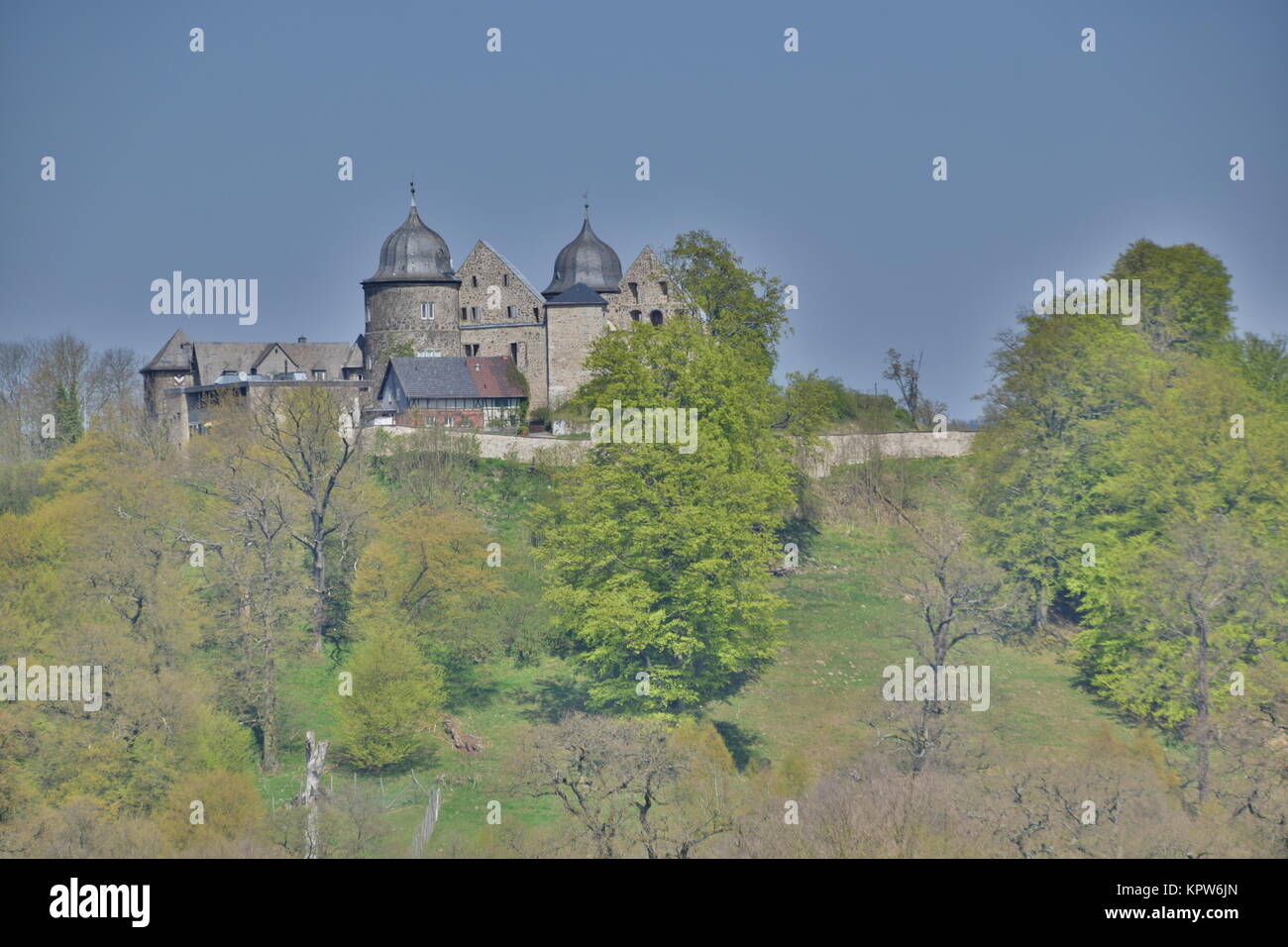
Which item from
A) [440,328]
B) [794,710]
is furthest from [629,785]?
[440,328]

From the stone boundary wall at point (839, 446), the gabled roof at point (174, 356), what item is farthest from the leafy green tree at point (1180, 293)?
the gabled roof at point (174, 356)

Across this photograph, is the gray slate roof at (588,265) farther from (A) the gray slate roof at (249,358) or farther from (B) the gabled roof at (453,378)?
(A) the gray slate roof at (249,358)

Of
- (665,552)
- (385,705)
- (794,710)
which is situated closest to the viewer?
(385,705)

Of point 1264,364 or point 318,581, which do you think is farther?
point 1264,364

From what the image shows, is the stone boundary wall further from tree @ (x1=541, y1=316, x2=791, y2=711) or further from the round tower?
the round tower

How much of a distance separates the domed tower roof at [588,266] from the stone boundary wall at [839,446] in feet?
63.3

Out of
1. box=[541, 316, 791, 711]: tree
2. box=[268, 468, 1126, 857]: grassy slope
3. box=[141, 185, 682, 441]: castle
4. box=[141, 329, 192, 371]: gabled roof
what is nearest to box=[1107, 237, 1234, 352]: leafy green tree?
box=[268, 468, 1126, 857]: grassy slope

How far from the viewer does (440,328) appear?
71.6 m

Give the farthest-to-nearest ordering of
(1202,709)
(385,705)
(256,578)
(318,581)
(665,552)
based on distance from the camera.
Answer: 1. (318,581)
2. (665,552)
3. (256,578)
4. (385,705)
5. (1202,709)

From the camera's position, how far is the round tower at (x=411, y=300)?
232ft

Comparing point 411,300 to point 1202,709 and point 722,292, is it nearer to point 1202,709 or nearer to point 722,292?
point 722,292

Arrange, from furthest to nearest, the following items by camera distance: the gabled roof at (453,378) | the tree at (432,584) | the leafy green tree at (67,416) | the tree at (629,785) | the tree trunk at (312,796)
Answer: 1. the leafy green tree at (67,416)
2. the gabled roof at (453,378)
3. the tree at (432,584)
4. the tree trunk at (312,796)
5. the tree at (629,785)

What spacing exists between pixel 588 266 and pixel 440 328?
8.96m
